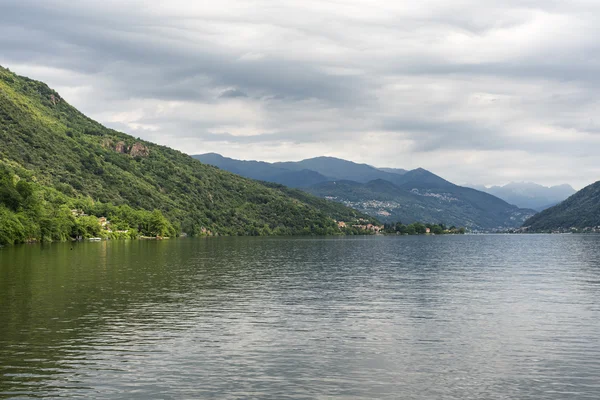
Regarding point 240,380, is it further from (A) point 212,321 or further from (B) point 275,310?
(B) point 275,310

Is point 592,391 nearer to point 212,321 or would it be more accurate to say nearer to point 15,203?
point 212,321

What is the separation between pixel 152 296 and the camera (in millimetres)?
53531

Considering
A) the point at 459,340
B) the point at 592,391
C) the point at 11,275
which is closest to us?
the point at 592,391

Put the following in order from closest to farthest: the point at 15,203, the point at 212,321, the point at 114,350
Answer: the point at 114,350 → the point at 212,321 → the point at 15,203

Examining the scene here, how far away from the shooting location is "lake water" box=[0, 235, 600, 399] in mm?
25328

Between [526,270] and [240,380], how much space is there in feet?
240

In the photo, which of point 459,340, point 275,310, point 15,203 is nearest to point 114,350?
point 275,310

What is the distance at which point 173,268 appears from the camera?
3378 inches

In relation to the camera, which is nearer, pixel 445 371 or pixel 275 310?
pixel 445 371

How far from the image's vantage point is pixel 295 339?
3500cm

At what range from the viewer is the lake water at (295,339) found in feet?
83.1

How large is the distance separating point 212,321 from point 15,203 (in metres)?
141

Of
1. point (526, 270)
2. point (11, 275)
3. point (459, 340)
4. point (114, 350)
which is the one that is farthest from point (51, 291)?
point (526, 270)

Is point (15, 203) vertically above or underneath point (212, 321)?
above
